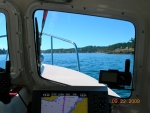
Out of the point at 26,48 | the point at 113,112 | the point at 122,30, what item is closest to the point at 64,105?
the point at 113,112

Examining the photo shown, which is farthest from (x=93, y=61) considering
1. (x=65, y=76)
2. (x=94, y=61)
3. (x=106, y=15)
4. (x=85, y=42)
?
(x=106, y=15)

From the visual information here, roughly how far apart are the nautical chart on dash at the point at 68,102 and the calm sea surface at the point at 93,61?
0.55 metres

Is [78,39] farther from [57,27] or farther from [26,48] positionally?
[26,48]

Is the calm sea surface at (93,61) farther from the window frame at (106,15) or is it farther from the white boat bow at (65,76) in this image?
the window frame at (106,15)

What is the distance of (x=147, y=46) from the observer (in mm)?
2080

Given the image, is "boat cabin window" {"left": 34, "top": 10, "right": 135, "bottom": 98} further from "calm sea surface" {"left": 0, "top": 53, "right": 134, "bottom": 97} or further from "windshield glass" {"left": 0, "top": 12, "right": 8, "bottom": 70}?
"windshield glass" {"left": 0, "top": 12, "right": 8, "bottom": 70}

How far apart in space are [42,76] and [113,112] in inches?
28.1

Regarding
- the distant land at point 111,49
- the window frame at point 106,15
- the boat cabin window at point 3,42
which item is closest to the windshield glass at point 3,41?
the boat cabin window at point 3,42

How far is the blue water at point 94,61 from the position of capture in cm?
216

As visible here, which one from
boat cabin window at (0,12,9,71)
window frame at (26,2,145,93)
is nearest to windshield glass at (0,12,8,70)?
boat cabin window at (0,12,9,71)

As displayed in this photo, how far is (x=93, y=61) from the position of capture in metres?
2.22

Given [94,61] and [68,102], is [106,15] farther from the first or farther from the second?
[68,102]

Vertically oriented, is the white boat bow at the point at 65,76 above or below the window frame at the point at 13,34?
below

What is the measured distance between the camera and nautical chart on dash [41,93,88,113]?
1645 mm
